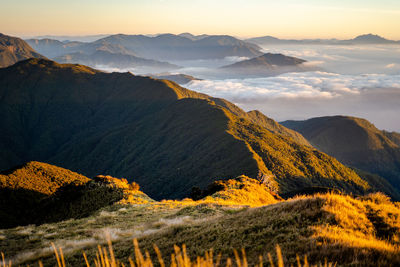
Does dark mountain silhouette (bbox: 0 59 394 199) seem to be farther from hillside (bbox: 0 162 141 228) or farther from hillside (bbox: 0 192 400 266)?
hillside (bbox: 0 192 400 266)

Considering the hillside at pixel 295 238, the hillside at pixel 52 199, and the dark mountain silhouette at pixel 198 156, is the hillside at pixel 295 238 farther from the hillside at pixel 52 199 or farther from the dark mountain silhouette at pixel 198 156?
the dark mountain silhouette at pixel 198 156

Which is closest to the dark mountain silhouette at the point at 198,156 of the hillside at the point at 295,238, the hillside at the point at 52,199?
the hillside at the point at 52,199

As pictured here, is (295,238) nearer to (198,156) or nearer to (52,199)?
(52,199)

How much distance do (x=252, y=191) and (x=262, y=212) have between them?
30649 millimetres

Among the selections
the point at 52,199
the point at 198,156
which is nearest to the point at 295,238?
the point at 52,199

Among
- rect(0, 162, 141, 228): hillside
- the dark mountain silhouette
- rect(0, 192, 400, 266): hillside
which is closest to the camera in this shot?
rect(0, 192, 400, 266): hillside

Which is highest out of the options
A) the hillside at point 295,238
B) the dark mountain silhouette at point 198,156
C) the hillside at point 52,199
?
the hillside at point 295,238

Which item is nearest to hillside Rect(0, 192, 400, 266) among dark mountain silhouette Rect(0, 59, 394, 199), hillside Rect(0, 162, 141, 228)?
hillside Rect(0, 162, 141, 228)

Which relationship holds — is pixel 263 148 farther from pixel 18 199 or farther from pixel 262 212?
pixel 262 212

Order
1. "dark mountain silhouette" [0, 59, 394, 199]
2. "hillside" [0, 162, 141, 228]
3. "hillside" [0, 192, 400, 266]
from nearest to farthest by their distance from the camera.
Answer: "hillside" [0, 192, 400, 266]
"hillside" [0, 162, 141, 228]
"dark mountain silhouette" [0, 59, 394, 199]

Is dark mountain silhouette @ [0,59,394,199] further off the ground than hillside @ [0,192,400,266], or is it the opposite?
hillside @ [0,192,400,266]

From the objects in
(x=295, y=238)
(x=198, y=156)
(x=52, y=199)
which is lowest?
(x=198, y=156)

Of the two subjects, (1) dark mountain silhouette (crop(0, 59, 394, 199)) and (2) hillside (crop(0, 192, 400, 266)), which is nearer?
(2) hillside (crop(0, 192, 400, 266))

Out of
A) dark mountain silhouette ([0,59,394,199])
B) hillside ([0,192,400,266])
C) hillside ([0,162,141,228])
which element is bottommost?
dark mountain silhouette ([0,59,394,199])
